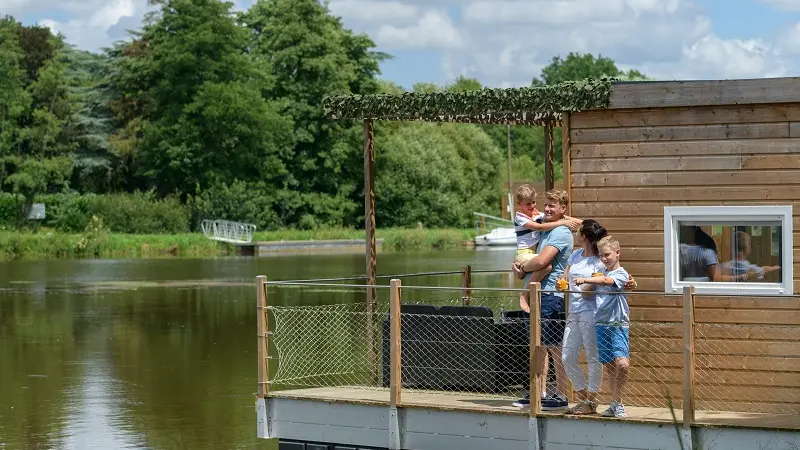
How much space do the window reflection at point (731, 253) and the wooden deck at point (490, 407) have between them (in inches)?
40.2

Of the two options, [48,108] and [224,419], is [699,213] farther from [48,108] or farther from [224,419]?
[48,108]

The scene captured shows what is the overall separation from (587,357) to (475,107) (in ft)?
8.46

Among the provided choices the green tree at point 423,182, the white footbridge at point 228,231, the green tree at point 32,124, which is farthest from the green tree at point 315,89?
the green tree at point 32,124

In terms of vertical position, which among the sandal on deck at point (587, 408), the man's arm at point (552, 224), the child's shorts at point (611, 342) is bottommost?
the sandal on deck at point (587, 408)

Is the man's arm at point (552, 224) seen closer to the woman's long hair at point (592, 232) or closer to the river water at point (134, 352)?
the woman's long hair at point (592, 232)

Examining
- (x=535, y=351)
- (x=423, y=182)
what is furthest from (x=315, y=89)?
(x=535, y=351)

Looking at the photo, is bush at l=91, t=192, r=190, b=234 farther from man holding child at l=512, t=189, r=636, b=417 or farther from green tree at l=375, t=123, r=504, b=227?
man holding child at l=512, t=189, r=636, b=417

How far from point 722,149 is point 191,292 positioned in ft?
83.3

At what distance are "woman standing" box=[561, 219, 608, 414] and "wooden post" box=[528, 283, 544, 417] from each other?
0.20 metres

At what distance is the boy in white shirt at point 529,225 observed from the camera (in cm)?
1060

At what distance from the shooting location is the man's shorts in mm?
10633

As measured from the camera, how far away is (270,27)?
7038cm

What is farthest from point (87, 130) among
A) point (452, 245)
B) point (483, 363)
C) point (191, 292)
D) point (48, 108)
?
point (483, 363)

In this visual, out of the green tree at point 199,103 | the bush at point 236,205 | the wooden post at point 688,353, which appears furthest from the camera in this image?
the green tree at point 199,103
